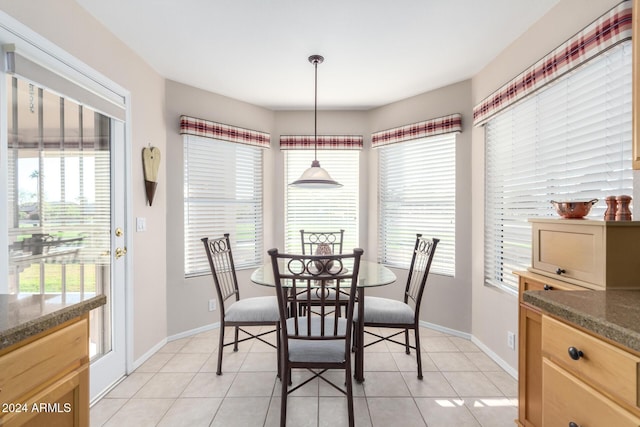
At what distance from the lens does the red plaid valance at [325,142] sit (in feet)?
12.3

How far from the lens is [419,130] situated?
3.26 meters

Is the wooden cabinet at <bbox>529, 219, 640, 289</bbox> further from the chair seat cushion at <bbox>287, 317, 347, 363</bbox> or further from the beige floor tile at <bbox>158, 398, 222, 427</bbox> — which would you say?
the beige floor tile at <bbox>158, 398, 222, 427</bbox>

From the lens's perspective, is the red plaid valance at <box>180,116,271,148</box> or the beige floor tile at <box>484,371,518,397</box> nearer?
the beige floor tile at <box>484,371,518,397</box>

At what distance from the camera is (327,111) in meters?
3.83

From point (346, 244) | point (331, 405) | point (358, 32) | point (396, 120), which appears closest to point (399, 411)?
point (331, 405)

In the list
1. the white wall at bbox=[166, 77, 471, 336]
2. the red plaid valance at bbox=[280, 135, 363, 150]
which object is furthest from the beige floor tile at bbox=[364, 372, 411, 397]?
the red plaid valance at bbox=[280, 135, 363, 150]

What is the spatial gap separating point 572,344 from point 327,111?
342 cm

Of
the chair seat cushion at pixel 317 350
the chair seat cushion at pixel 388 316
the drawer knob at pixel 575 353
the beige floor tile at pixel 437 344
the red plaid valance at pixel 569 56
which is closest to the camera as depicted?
the drawer knob at pixel 575 353

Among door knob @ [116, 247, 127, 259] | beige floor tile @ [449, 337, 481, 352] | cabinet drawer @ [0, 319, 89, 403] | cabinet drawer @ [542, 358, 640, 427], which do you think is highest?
door knob @ [116, 247, 127, 259]

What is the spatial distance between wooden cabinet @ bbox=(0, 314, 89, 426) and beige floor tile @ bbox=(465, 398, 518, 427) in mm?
2049

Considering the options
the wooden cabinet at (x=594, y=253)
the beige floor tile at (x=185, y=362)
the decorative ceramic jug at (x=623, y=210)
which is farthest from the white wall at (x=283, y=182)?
the decorative ceramic jug at (x=623, y=210)

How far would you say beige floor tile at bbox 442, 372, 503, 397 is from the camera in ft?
6.97

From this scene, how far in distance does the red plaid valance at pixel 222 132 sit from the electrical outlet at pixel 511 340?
3.06 m

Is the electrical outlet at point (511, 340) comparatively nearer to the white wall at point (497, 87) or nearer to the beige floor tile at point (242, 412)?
the white wall at point (497, 87)
